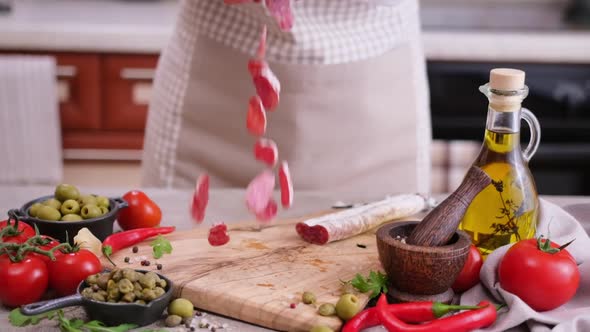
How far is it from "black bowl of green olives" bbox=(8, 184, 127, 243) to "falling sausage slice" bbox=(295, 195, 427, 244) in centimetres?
30

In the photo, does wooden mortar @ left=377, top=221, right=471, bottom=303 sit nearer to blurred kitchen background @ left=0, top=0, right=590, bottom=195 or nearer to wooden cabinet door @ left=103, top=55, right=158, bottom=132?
blurred kitchen background @ left=0, top=0, right=590, bottom=195

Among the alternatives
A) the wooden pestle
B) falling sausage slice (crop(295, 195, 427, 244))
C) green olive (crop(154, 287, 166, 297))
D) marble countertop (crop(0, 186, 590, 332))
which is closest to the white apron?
marble countertop (crop(0, 186, 590, 332))

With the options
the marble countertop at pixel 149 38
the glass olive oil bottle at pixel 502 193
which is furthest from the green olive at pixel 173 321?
the marble countertop at pixel 149 38

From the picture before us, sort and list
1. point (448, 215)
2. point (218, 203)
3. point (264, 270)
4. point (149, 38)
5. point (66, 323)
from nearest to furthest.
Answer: point (66, 323) < point (448, 215) < point (264, 270) < point (218, 203) < point (149, 38)

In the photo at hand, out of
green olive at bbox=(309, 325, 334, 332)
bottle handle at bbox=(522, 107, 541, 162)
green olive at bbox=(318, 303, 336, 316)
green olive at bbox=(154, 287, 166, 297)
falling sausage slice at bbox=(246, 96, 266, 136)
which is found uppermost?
falling sausage slice at bbox=(246, 96, 266, 136)

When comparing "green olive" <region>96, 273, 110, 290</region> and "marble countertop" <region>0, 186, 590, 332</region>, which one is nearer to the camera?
"green olive" <region>96, 273, 110, 290</region>

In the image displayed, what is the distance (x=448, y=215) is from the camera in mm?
1114

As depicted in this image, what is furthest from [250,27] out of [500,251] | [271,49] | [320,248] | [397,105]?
[500,251]

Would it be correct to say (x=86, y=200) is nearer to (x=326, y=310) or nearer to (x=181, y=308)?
(x=181, y=308)

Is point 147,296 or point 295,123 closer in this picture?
point 147,296

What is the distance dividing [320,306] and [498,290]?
240 millimetres

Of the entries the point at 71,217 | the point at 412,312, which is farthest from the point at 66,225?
the point at 412,312

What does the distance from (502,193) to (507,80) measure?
0.55 feet

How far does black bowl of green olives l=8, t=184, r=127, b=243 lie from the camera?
1.24 metres
